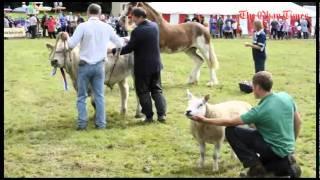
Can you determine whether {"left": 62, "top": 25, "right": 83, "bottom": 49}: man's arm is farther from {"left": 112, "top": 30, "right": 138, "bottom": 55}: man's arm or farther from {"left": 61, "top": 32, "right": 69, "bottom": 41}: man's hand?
{"left": 112, "top": 30, "right": 138, "bottom": 55}: man's arm

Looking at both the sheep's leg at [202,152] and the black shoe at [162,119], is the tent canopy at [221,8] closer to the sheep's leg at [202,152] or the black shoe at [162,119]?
the black shoe at [162,119]

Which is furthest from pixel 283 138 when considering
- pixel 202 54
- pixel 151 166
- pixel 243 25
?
pixel 243 25

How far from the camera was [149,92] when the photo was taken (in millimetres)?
10094

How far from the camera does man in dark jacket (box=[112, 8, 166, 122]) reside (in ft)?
32.0

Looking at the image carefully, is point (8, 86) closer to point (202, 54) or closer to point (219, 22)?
point (202, 54)

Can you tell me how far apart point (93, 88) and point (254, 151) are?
3.70 m

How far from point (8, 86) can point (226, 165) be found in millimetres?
8380

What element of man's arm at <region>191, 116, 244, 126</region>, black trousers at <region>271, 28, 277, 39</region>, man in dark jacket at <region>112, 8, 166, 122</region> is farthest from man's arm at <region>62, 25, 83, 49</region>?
black trousers at <region>271, 28, 277, 39</region>

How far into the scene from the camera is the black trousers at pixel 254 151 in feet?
21.4

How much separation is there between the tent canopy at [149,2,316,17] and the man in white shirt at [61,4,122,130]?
32747 millimetres

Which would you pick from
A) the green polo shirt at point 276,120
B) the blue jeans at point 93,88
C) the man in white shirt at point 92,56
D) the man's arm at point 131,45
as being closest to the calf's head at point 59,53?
the man in white shirt at point 92,56

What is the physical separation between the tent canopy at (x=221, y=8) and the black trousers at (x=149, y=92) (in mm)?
32097

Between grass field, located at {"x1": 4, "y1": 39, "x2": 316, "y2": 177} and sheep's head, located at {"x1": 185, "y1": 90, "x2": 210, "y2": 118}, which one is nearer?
sheep's head, located at {"x1": 185, "y1": 90, "x2": 210, "y2": 118}

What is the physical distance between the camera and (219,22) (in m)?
39.9
